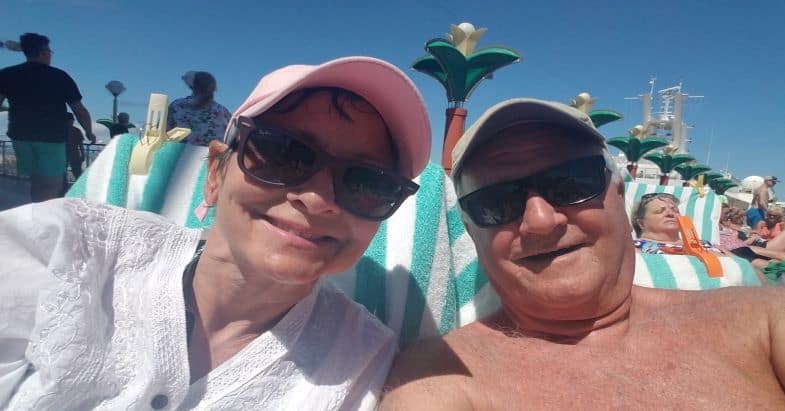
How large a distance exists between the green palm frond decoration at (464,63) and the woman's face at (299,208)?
4.56 meters

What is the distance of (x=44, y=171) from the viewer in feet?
11.6

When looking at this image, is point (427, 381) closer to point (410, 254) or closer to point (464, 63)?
point (410, 254)

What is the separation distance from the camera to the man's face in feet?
4.17

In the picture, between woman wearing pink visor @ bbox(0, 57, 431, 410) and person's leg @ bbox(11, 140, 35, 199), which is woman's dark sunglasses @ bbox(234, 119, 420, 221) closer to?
woman wearing pink visor @ bbox(0, 57, 431, 410)

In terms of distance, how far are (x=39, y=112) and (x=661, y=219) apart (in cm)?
525

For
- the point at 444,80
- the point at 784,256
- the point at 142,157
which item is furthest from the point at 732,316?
the point at 444,80

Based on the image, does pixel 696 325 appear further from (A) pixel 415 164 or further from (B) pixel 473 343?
(A) pixel 415 164

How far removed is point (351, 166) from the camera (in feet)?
3.50

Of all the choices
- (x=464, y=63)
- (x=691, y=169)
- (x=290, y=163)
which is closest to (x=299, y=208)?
(x=290, y=163)

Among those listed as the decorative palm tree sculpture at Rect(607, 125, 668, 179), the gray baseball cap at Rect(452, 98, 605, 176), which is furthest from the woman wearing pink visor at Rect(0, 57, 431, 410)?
the decorative palm tree sculpture at Rect(607, 125, 668, 179)

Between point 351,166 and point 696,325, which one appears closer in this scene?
point 351,166

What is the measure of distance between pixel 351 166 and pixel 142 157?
127 centimetres

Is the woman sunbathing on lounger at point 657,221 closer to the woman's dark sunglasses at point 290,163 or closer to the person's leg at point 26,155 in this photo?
the woman's dark sunglasses at point 290,163

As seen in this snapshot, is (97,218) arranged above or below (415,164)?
below
